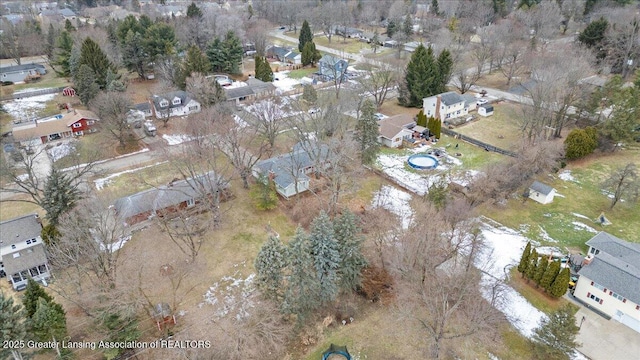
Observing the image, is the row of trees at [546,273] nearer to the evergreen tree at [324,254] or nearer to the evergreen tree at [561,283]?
the evergreen tree at [561,283]

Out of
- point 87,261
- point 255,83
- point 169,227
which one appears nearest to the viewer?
point 87,261

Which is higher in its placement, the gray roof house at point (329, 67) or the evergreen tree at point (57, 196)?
the gray roof house at point (329, 67)

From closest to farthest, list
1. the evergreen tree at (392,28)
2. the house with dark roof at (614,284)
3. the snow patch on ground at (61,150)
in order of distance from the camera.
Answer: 1. the house with dark roof at (614,284)
2. the snow patch on ground at (61,150)
3. the evergreen tree at (392,28)

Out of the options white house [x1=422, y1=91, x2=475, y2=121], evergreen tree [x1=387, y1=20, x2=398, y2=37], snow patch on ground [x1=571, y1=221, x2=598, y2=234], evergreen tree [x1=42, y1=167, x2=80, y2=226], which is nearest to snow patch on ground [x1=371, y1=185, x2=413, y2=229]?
snow patch on ground [x1=571, y1=221, x2=598, y2=234]

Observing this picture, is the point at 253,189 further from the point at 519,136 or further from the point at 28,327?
the point at 519,136

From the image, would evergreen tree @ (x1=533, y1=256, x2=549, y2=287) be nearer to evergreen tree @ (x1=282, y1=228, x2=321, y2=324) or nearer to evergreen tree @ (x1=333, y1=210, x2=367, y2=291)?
→ evergreen tree @ (x1=333, y1=210, x2=367, y2=291)

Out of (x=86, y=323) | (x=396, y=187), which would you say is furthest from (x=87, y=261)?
(x=396, y=187)

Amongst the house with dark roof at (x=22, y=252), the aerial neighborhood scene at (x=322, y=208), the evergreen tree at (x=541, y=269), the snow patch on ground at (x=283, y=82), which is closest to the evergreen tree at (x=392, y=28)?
the aerial neighborhood scene at (x=322, y=208)
